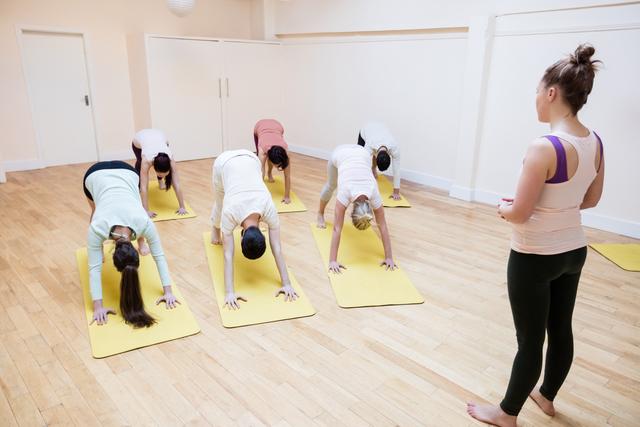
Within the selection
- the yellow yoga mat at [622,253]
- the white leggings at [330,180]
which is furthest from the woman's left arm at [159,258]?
the yellow yoga mat at [622,253]

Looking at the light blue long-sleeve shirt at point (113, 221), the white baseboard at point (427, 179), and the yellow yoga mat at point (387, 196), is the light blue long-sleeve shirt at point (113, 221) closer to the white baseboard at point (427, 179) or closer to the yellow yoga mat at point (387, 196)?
the yellow yoga mat at point (387, 196)

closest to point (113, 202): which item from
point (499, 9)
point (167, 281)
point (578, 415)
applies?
point (167, 281)

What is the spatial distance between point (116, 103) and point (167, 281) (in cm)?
449

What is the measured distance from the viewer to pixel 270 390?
199 cm

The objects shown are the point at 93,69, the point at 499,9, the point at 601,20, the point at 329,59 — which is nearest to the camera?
the point at 601,20

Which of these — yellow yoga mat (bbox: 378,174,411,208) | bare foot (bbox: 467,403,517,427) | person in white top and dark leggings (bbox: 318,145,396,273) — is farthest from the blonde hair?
yellow yoga mat (bbox: 378,174,411,208)

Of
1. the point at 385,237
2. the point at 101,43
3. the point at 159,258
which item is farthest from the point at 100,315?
the point at 101,43

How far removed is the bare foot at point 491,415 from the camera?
1.75m

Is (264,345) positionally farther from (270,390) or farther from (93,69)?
(93,69)

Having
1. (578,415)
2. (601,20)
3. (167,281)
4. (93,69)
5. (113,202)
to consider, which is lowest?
(578,415)

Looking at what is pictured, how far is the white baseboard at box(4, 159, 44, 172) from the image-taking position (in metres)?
5.53

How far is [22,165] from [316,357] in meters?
5.16

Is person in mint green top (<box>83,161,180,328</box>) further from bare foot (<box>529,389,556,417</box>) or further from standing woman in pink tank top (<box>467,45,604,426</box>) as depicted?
bare foot (<box>529,389,556,417</box>)

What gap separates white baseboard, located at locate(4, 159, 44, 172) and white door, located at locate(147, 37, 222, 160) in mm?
1497
